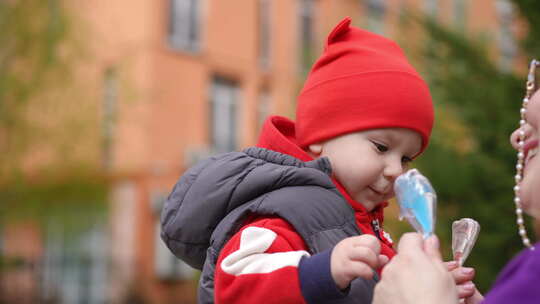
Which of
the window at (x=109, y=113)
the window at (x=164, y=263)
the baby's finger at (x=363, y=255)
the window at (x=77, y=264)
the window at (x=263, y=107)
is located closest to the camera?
the baby's finger at (x=363, y=255)

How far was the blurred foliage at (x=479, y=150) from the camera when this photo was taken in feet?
16.1

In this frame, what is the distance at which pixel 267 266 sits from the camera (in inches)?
56.7

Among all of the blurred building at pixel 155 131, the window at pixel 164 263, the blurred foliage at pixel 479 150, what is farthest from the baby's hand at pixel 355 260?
the window at pixel 164 263

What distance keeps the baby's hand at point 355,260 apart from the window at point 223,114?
519 inches

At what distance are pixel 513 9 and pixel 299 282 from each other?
14.4 ft

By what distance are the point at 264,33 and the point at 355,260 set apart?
14.6m

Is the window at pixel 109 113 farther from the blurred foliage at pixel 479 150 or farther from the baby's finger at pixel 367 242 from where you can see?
the baby's finger at pixel 367 242

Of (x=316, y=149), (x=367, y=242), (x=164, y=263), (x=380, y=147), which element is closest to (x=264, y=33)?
(x=164, y=263)

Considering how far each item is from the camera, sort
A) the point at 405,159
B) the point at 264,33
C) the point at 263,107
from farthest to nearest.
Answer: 1. the point at 264,33
2. the point at 263,107
3. the point at 405,159

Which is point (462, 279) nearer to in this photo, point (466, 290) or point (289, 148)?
point (466, 290)

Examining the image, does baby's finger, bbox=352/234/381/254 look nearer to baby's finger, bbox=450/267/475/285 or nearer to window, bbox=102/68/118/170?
baby's finger, bbox=450/267/475/285

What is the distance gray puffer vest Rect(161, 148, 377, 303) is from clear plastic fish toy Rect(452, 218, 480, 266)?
0.67 ft

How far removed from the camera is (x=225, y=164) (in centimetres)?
175

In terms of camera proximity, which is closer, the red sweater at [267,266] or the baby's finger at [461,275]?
the red sweater at [267,266]
